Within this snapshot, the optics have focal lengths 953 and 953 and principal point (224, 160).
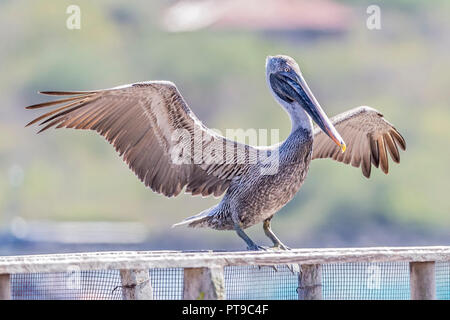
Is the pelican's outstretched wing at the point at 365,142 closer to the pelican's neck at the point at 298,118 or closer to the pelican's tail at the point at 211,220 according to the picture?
the pelican's neck at the point at 298,118

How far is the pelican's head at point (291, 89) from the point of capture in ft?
21.1

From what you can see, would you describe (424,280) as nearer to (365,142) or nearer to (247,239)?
(247,239)

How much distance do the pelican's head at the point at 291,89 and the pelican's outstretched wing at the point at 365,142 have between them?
3.16ft

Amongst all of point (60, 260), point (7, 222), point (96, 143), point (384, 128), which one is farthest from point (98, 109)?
point (7, 222)

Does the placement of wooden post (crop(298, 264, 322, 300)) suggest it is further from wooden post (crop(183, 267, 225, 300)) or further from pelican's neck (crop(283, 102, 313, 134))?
pelican's neck (crop(283, 102, 313, 134))

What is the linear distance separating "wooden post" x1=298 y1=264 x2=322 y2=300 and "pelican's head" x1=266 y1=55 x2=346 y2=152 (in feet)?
3.52

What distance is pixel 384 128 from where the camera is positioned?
7723mm

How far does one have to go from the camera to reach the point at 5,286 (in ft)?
15.8

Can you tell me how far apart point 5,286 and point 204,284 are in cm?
101

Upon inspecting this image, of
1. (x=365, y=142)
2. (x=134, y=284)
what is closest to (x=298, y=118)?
(x=365, y=142)

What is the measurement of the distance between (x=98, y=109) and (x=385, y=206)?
77.2 ft

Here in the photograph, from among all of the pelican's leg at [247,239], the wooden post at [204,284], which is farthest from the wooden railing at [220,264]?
the pelican's leg at [247,239]

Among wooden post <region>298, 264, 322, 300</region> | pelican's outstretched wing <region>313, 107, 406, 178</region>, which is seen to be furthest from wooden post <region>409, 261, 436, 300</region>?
pelican's outstretched wing <region>313, 107, 406, 178</region>
